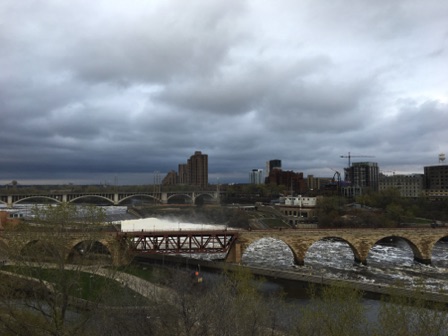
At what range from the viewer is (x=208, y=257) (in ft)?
171

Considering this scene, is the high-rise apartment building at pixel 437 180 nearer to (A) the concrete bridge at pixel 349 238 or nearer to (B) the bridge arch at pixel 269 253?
(B) the bridge arch at pixel 269 253

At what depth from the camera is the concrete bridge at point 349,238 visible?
46.1 m

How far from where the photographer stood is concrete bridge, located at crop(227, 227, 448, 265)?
4609cm

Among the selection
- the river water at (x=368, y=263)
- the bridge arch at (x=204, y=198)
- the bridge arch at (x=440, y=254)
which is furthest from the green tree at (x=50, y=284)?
the bridge arch at (x=204, y=198)

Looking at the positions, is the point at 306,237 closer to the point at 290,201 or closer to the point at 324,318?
the point at 324,318

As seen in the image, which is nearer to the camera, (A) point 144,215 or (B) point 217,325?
(B) point 217,325

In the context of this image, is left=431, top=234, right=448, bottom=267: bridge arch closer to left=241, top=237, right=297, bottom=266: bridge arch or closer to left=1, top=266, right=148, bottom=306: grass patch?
left=241, top=237, right=297, bottom=266: bridge arch

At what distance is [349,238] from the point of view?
158 feet

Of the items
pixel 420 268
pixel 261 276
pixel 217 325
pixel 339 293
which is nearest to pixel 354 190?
pixel 420 268

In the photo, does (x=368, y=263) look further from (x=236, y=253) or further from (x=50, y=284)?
(x=50, y=284)

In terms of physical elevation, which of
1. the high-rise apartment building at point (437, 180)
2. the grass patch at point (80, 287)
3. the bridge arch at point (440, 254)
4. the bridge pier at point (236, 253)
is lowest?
the bridge arch at point (440, 254)

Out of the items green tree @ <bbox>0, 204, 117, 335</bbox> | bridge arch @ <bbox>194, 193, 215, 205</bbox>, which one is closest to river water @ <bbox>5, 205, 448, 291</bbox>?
green tree @ <bbox>0, 204, 117, 335</bbox>

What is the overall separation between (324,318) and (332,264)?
3153 cm

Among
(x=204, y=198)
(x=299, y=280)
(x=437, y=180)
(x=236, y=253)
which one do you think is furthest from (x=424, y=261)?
(x=204, y=198)
